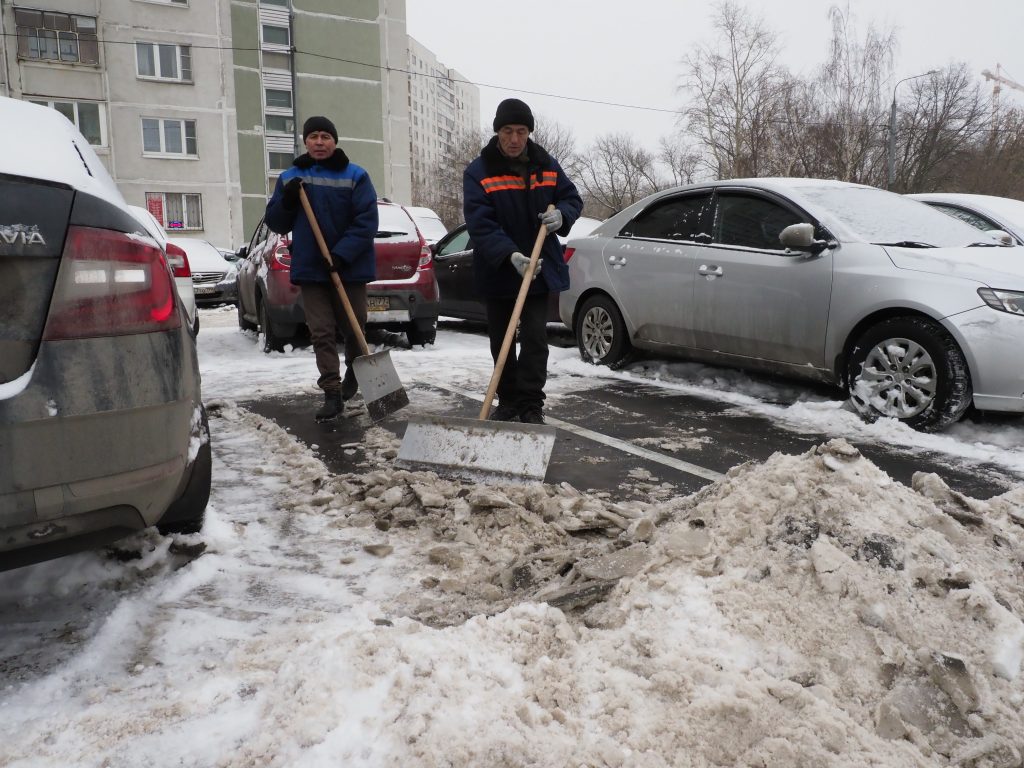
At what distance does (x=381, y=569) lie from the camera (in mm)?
2848

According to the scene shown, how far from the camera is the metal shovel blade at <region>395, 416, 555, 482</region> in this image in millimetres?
3727

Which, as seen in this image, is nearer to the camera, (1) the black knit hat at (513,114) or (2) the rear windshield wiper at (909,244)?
(1) the black knit hat at (513,114)

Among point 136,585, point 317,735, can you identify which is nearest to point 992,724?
point 317,735

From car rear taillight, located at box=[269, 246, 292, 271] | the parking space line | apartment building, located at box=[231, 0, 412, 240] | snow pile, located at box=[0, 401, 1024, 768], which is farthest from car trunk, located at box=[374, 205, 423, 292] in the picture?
apartment building, located at box=[231, 0, 412, 240]

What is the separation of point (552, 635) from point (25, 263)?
1.60 meters

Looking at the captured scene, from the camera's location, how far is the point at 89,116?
31500 millimetres

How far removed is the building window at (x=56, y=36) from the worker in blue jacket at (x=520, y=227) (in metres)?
32.7

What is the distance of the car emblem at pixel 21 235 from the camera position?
187 centimetres

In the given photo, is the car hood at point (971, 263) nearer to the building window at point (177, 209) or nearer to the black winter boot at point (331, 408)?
the black winter boot at point (331, 408)

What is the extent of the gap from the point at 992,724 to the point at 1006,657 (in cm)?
24

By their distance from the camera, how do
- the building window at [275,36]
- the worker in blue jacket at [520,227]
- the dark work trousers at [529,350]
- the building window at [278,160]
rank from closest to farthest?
the worker in blue jacket at [520,227]
the dark work trousers at [529,350]
the building window at [275,36]
the building window at [278,160]

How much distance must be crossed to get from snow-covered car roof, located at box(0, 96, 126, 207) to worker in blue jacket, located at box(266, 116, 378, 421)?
284 centimetres

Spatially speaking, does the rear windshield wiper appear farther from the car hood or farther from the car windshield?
the car hood

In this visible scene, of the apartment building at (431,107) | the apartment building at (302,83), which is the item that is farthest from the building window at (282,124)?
the apartment building at (431,107)
